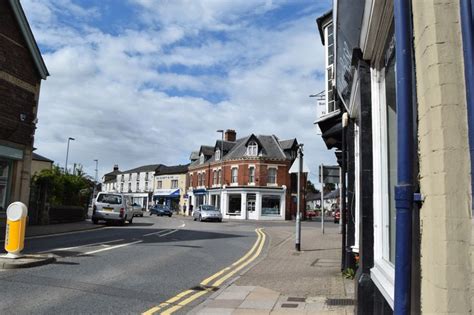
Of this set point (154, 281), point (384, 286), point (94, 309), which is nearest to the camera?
point (384, 286)

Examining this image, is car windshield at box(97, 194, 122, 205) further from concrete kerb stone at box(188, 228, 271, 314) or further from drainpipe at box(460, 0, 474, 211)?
drainpipe at box(460, 0, 474, 211)

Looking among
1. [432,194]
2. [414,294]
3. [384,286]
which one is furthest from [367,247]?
[432,194]

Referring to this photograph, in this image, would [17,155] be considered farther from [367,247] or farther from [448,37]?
[448,37]

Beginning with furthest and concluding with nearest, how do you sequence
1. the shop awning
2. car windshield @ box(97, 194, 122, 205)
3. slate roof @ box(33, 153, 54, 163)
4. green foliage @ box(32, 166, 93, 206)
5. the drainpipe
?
the shop awning, slate roof @ box(33, 153, 54, 163), car windshield @ box(97, 194, 122, 205), green foliage @ box(32, 166, 93, 206), the drainpipe

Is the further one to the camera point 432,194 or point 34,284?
point 34,284

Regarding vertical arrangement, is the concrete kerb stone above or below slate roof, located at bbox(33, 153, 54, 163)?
below

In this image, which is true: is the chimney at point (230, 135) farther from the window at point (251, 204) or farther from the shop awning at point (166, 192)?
the shop awning at point (166, 192)

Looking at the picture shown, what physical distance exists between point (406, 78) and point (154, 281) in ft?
23.8

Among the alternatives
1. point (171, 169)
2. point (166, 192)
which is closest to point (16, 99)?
point (166, 192)

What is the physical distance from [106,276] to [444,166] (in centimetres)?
782

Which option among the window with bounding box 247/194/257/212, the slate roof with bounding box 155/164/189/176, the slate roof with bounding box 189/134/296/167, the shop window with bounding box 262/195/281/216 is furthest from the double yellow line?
the slate roof with bounding box 155/164/189/176

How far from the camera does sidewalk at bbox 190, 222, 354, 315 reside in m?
6.63

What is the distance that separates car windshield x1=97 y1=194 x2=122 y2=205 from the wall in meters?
24.5

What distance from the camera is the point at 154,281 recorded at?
871cm
